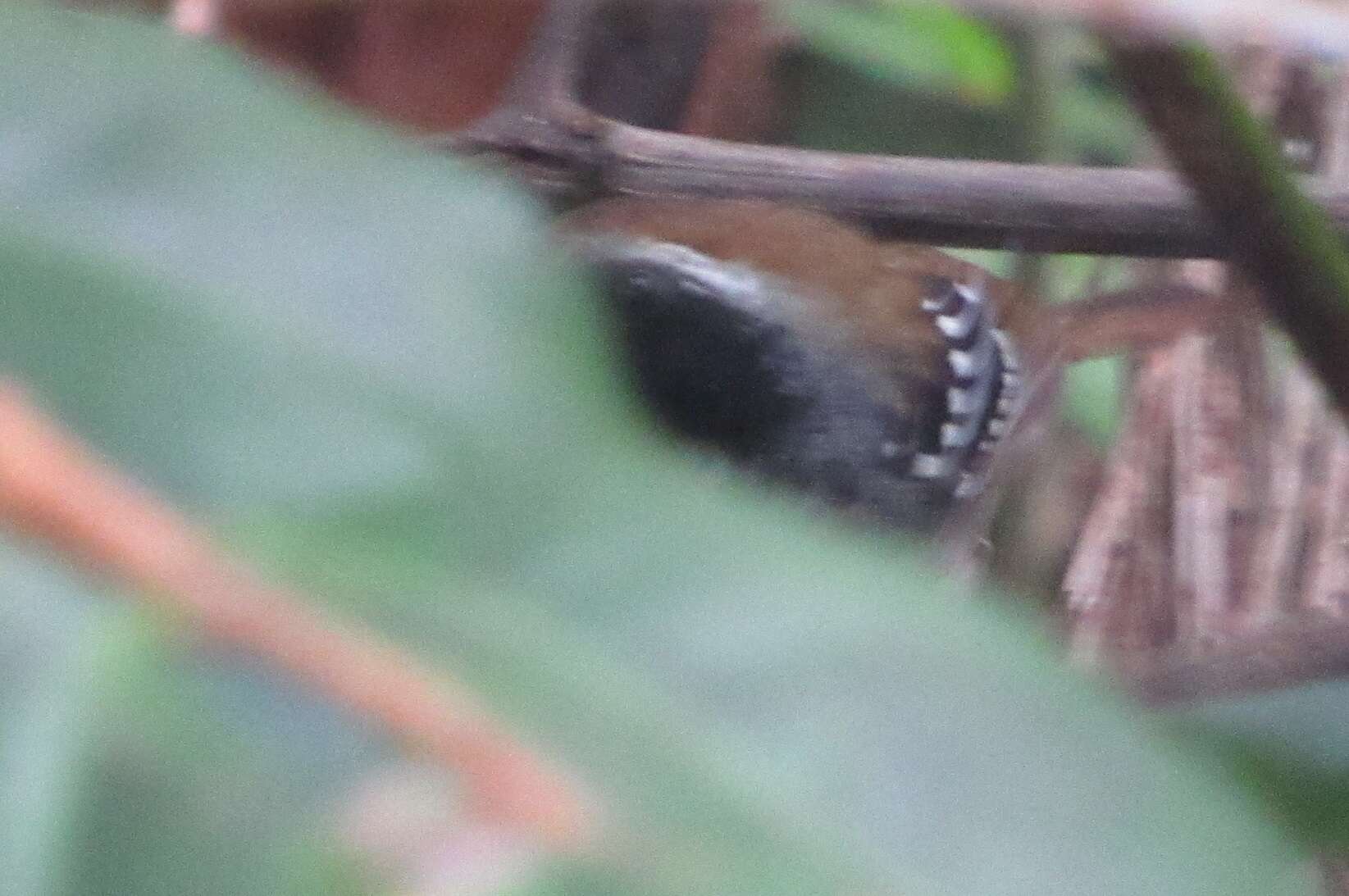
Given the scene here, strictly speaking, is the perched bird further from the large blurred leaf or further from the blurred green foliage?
the large blurred leaf

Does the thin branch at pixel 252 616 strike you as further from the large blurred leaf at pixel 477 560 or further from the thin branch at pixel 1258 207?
the thin branch at pixel 1258 207

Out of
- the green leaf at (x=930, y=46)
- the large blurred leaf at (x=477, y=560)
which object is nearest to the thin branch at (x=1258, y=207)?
the large blurred leaf at (x=477, y=560)

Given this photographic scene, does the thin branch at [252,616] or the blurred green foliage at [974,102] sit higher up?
the blurred green foliage at [974,102]

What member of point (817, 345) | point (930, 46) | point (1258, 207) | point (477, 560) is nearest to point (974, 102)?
point (930, 46)

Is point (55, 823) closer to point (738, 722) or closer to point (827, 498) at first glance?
point (738, 722)

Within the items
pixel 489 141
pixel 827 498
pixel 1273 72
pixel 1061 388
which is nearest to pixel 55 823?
pixel 489 141

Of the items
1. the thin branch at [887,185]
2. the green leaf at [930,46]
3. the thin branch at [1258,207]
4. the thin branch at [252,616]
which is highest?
the green leaf at [930,46]

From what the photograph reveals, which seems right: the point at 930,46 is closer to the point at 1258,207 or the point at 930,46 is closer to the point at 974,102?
the point at 974,102
